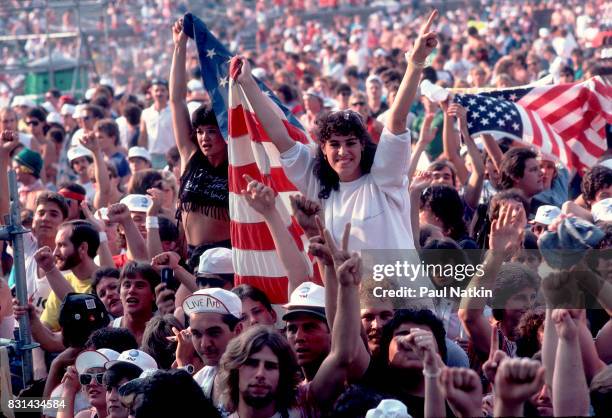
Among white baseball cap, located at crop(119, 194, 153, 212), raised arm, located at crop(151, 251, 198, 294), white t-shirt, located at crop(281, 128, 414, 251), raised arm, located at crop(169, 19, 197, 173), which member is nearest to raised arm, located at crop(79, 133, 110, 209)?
white baseball cap, located at crop(119, 194, 153, 212)

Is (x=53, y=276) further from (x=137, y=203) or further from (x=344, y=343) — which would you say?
(x=344, y=343)

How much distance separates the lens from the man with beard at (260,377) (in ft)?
17.0

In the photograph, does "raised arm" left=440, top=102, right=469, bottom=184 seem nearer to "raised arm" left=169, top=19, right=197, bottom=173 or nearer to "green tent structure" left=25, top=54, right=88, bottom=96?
"raised arm" left=169, top=19, right=197, bottom=173

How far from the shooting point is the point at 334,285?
5359 millimetres

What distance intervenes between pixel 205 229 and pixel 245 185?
60cm

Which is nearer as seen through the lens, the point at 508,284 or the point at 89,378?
the point at 508,284

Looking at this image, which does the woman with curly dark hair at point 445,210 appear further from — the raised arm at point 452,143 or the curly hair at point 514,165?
the raised arm at point 452,143

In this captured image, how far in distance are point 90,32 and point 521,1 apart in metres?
12.1

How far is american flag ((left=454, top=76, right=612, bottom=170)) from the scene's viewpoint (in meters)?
9.88

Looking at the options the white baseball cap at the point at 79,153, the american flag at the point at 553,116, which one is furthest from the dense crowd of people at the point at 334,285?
the white baseball cap at the point at 79,153

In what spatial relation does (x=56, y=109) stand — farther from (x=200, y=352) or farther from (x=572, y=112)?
(x=200, y=352)

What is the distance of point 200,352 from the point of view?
5.90 meters

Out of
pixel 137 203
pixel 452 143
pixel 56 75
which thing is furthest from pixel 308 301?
pixel 56 75

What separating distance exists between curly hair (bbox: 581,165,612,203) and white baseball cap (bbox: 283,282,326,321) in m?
2.74
